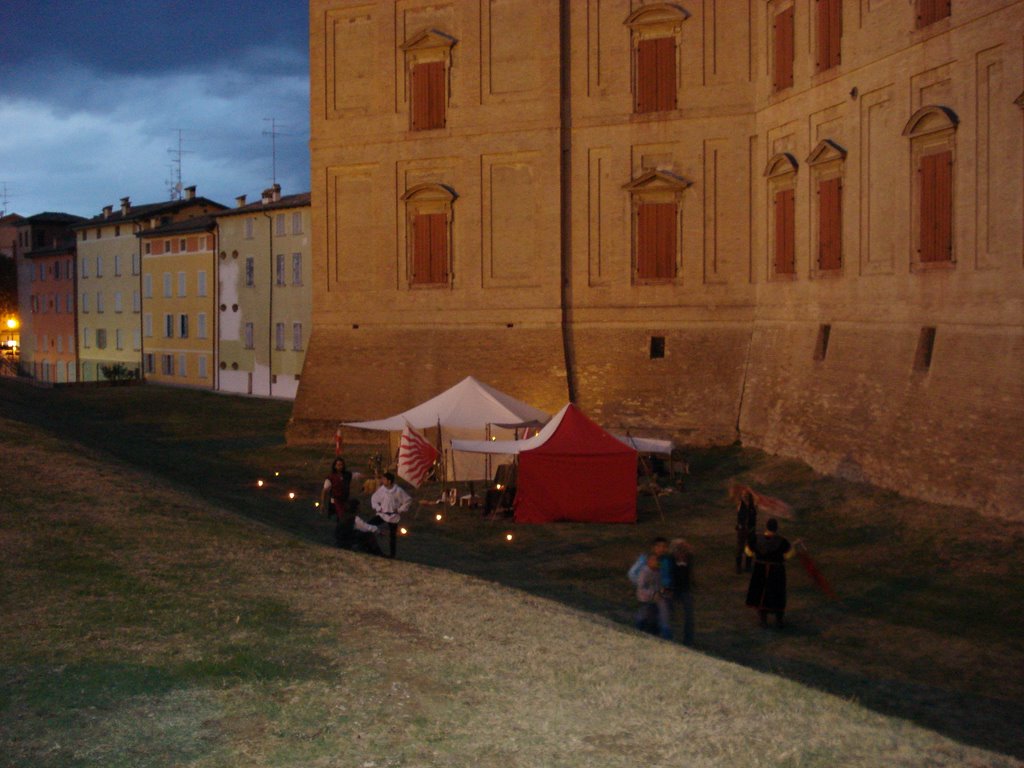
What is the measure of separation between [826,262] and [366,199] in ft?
47.1

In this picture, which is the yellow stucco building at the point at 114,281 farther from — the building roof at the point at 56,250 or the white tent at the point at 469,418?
the white tent at the point at 469,418

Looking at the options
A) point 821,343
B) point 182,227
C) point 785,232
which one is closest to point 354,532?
point 821,343

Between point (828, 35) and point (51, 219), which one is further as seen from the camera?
point (51, 219)

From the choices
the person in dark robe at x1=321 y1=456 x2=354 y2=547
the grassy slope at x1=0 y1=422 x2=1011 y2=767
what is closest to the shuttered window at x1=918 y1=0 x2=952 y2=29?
the person in dark robe at x1=321 y1=456 x2=354 y2=547

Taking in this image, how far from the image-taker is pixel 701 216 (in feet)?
98.2

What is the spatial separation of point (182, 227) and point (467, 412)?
3895cm

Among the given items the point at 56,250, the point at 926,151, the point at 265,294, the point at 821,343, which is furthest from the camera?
the point at 56,250

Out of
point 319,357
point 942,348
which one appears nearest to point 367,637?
point 942,348

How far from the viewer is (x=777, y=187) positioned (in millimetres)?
27875

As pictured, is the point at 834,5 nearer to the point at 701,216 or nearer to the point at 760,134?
the point at 760,134

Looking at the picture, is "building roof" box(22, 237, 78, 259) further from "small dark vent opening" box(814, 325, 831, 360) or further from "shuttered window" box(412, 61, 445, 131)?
"small dark vent opening" box(814, 325, 831, 360)

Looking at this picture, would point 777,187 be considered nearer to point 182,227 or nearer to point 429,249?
point 429,249

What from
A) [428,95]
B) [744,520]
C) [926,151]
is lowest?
[744,520]

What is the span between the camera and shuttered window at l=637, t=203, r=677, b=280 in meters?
30.2
